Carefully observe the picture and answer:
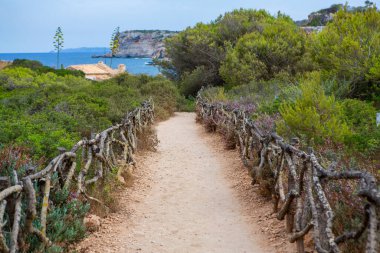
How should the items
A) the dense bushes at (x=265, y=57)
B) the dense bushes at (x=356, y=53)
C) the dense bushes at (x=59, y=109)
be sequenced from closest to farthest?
the dense bushes at (x=59, y=109) < the dense bushes at (x=356, y=53) < the dense bushes at (x=265, y=57)

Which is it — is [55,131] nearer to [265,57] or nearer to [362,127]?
[362,127]

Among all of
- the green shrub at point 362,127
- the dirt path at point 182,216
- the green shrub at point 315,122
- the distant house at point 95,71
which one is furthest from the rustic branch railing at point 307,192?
the distant house at point 95,71

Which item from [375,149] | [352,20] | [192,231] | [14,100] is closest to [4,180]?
[192,231]

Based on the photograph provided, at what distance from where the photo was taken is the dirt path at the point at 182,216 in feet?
18.0

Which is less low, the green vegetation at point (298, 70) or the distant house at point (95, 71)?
the green vegetation at point (298, 70)

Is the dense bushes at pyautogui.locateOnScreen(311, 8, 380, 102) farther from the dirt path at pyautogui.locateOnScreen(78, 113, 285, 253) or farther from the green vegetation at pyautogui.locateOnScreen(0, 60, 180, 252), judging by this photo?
the green vegetation at pyautogui.locateOnScreen(0, 60, 180, 252)

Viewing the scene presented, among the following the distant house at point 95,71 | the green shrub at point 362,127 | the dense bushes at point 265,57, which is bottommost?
the distant house at point 95,71

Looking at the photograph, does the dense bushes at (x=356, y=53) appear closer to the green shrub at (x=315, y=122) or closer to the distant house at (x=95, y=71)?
the green shrub at (x=315, y=122)

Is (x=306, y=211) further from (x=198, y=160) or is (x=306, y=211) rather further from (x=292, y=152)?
(x=198, y=160)

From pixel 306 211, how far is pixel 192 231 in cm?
179

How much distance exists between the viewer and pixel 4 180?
13.3 ft

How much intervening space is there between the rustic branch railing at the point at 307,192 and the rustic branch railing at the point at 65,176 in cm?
263

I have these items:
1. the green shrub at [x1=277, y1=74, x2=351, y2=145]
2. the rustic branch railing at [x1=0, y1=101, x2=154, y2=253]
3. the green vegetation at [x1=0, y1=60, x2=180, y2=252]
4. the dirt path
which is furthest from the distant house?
the rustic branch railing at [x1=0, y1=101, x2=154, y2=253]

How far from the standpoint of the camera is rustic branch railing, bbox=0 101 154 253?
385 cm
